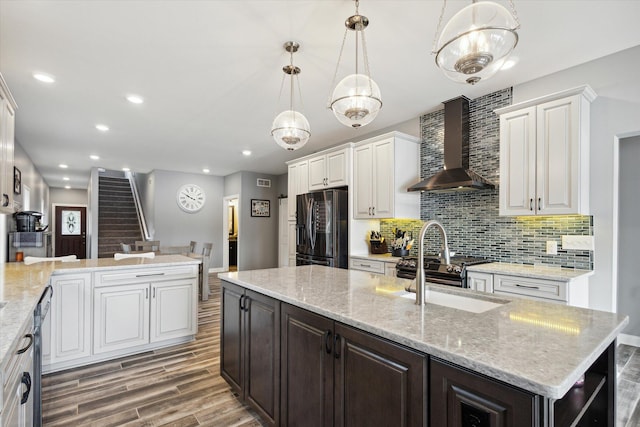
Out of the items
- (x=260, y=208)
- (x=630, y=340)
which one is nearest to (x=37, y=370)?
(x=630, y=340)

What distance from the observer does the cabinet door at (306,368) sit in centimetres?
145

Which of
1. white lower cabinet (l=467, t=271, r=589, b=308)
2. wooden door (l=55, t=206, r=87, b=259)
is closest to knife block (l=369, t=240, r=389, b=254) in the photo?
white lower cabinet (l=467, t=271, r=589, b=308)

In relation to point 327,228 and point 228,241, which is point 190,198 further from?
point 327,228

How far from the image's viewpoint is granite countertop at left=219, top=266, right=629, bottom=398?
0.87 m

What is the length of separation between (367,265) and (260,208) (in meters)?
4.80

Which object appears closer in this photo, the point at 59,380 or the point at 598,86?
the point at 59,380

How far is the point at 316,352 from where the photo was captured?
59.5 inches

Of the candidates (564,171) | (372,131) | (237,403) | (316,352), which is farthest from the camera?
(372,131)

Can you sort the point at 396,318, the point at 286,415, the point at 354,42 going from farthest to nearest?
the point at 354,42 < the point at 286,415 < the point at 396,318

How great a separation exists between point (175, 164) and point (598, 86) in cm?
728

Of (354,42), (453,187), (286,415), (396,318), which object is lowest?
(286,415)

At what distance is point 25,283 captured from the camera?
2.15m

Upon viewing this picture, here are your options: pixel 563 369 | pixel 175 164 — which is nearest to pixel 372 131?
pixel 563 369

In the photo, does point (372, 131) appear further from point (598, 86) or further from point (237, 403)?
point (237, 403)
